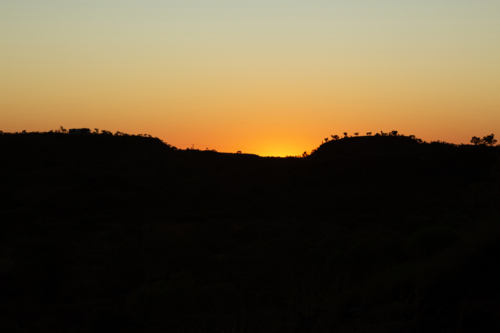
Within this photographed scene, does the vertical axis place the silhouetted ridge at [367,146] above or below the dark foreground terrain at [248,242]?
above

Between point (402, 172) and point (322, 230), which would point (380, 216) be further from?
point (402, 172)

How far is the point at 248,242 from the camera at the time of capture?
66.9ft

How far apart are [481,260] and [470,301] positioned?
1299 millimetres

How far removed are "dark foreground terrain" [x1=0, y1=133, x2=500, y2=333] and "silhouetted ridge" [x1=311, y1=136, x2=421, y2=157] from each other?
449 mm

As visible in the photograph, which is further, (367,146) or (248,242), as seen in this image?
(367,146)

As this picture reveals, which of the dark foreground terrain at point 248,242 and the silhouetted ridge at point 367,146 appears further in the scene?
the silhouetted ridge at point 367,146

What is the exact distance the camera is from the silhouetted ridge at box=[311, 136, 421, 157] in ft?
172

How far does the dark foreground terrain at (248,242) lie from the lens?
7.38 m

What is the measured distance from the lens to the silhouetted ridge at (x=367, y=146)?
52.6 meters

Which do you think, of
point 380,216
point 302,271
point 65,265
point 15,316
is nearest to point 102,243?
point 65,265

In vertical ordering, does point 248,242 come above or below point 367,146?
below

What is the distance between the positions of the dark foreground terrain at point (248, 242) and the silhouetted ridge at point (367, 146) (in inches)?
17.7

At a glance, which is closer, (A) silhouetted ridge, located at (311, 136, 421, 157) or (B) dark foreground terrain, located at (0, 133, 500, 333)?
(B) dark foreground terrain, located at (0, 133, 500, 333)

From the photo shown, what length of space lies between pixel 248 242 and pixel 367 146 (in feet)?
123
